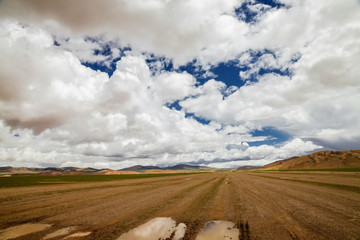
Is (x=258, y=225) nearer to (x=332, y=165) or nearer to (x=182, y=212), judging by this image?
(x=182, y=212)

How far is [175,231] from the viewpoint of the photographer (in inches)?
367

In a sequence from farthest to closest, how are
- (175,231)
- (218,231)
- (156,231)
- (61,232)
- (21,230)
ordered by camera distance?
(21,230) < (61,232) < (156,231) < (175,231) < (218,231)

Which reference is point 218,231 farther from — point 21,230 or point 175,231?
point 21,230

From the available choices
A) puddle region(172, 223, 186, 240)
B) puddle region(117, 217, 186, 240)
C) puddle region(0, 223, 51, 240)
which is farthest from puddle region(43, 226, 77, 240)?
puddle region(172, 223, 186, 240)

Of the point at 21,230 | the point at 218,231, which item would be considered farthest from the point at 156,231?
the point at 21,230

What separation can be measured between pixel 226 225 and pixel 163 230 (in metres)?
3.46

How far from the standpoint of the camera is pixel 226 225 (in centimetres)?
1009

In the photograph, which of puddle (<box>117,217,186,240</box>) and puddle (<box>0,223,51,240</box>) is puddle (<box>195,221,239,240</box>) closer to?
puddle (<box>117,217,186,240</box>)

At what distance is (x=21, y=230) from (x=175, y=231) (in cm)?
878

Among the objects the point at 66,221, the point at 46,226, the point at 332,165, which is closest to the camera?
the point at 46,226

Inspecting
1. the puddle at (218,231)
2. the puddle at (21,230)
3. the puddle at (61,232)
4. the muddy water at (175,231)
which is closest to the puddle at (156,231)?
the muddy water at (175,231)

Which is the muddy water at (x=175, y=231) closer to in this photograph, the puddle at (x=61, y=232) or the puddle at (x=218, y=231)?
the puddle at (x=218, y=231)

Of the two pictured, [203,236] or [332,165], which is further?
[332,165]

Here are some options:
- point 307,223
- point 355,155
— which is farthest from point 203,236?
point 355,155
